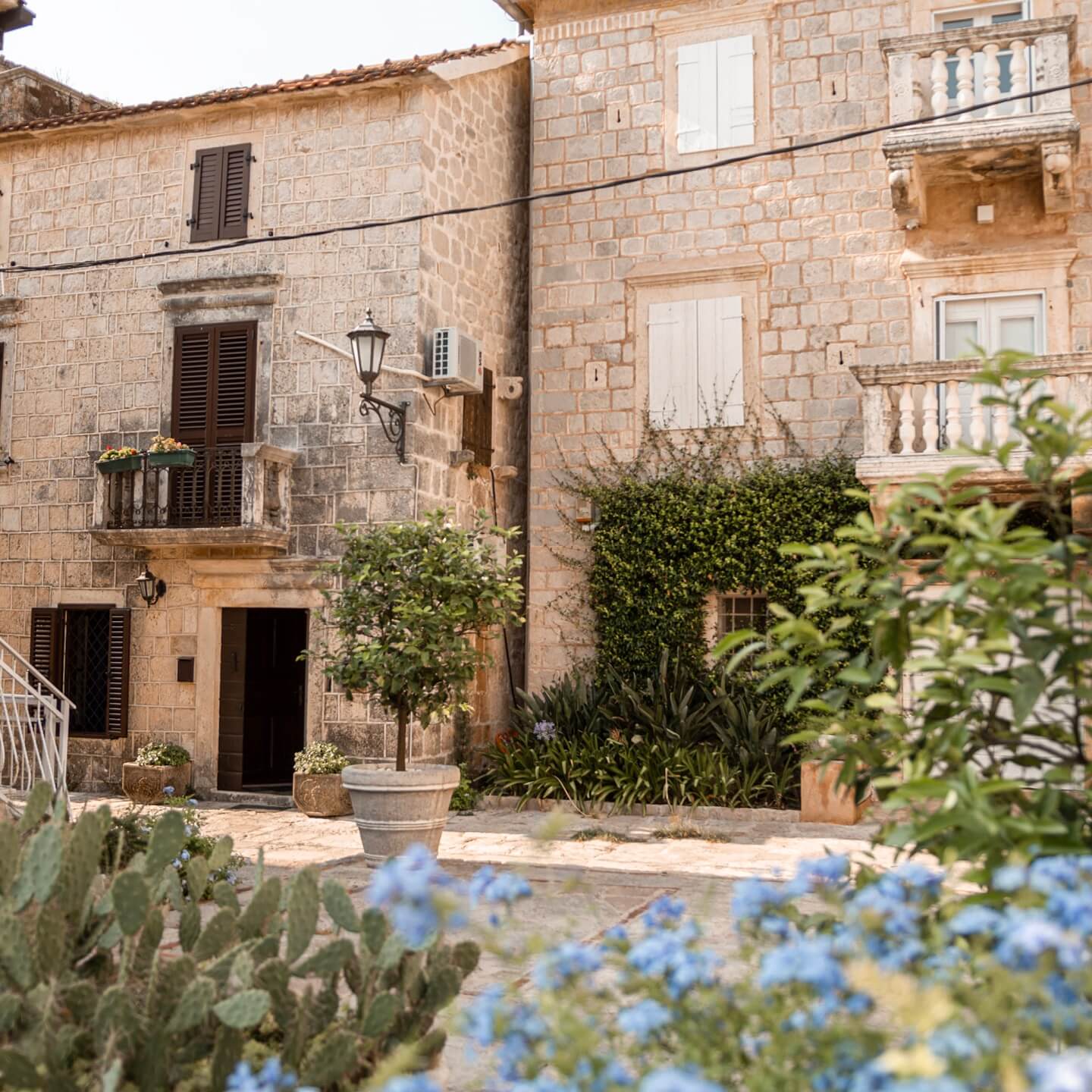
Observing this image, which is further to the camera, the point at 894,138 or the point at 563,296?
the point at 563,296

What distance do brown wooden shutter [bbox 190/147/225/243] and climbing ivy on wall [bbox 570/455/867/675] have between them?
15.7 ft

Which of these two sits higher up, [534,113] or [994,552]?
[534,113]

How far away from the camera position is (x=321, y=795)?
11406mm

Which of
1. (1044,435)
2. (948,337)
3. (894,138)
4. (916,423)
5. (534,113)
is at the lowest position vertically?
(1044,435)

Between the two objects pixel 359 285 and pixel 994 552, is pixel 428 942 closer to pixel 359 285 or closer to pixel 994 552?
pixel 994 552

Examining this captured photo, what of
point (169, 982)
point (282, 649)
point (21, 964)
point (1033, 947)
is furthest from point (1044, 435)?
point (282, 649)

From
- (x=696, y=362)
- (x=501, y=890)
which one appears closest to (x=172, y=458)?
(x=696, y=362)

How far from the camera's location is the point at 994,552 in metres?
2.75

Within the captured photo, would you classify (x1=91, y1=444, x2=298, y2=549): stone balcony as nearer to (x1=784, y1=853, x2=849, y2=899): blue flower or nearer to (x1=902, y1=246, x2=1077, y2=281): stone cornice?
(x1=902, y1=246, x2=1077, y2=281): stone cornice

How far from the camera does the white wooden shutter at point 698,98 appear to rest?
1305 centimetres

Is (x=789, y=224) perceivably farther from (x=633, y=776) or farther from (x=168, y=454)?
(x=168, y=454)

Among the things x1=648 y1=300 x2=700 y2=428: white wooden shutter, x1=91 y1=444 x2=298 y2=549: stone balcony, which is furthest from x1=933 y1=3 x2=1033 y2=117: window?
x1=91 y1=444 x2=298 y2=549: stone balcony

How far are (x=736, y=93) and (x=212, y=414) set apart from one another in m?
6.35

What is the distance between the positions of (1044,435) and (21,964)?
2986mm
